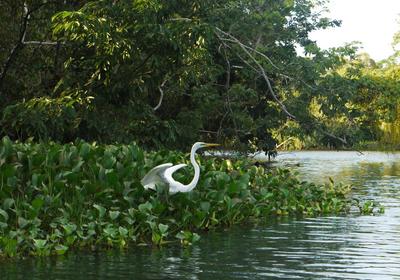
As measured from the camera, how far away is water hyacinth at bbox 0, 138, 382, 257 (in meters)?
10.5

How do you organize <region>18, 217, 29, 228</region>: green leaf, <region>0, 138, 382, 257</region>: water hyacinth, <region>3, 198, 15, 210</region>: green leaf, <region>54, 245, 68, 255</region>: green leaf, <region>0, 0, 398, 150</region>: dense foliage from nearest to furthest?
<region>54, 245, 68, 255</region>: green leaf < <region>18, 217, 29, 228</region>: green leaf < <region>0, 138, 382, 257</region>: water hyacinth < <region>3, 198, 15, 210</region>: green leaf < <region>0, 0, 398, 150</region>: dense foliage

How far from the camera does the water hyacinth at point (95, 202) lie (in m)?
10.5

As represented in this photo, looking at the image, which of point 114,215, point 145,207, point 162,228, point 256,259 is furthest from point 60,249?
point 256,259

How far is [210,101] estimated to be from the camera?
24312 mm

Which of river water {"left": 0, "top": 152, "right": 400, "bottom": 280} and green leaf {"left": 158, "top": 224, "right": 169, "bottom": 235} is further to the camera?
green leaf {"left": 158, "top": 224, "right": 169, "bottom": 235}

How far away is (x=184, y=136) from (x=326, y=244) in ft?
35.0

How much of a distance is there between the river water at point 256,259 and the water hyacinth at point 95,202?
337 mm

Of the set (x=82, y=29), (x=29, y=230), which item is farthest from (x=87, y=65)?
(x=29, y=230)

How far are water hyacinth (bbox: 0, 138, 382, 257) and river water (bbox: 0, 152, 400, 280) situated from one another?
0.34m

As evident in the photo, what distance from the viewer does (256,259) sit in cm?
1026

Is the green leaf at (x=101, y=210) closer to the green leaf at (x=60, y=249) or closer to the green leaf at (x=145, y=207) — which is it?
the green leaf at (x=145, y=207)

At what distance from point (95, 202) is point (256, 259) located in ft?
9.31

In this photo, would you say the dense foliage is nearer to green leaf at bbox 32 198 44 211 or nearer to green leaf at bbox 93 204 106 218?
green leaf at bbox 93 204 106 218

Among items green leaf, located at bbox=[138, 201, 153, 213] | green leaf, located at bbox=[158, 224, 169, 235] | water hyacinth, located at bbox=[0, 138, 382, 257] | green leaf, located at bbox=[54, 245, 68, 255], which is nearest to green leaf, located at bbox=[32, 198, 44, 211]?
water hyacinth, located at bbox=[0, 138, 382, 257]
